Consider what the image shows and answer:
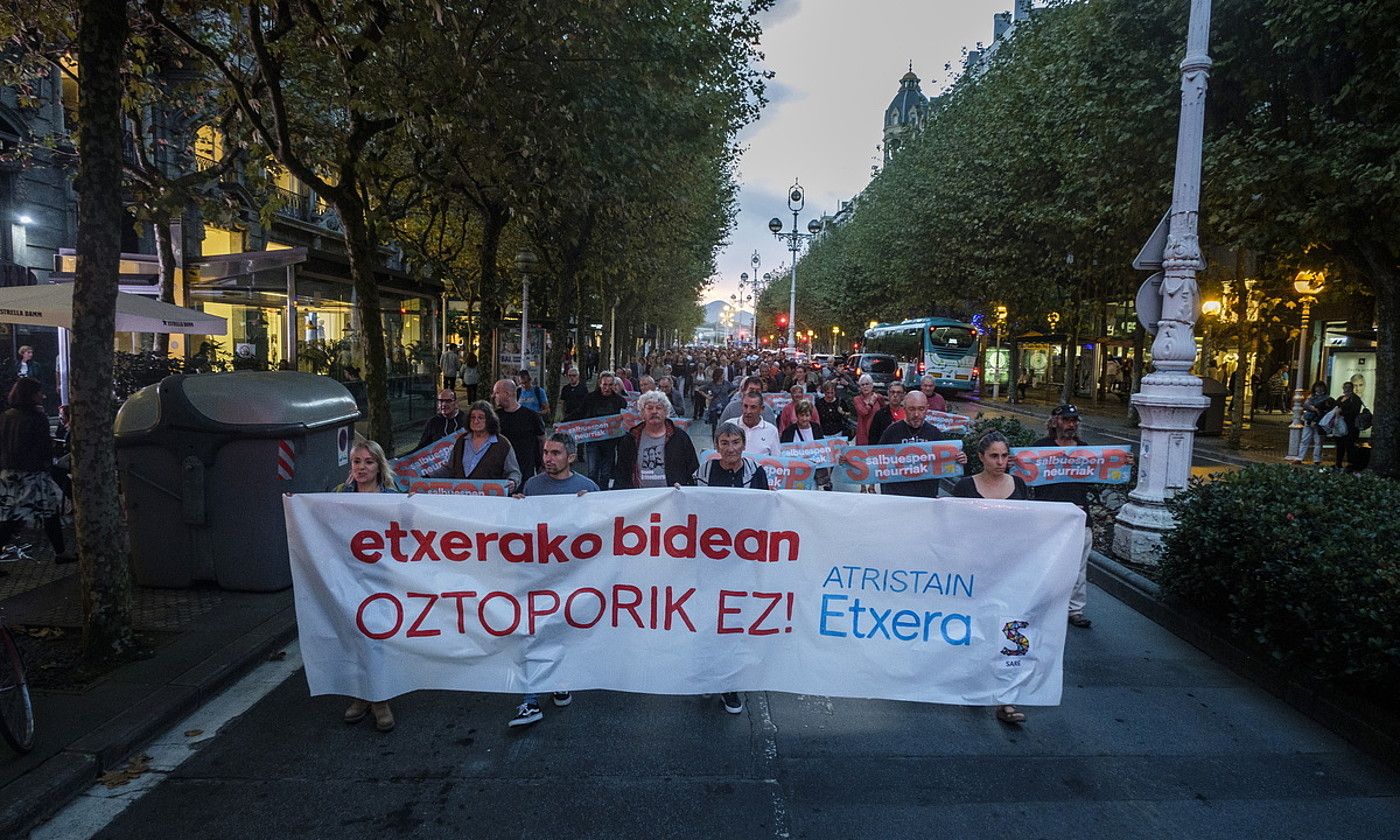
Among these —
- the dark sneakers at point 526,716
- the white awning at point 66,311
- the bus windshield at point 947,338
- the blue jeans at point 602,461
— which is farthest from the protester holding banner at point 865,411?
the bus windshield at point 947,338

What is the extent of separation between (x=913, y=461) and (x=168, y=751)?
6220 millimetres

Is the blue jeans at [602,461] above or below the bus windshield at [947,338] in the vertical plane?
below

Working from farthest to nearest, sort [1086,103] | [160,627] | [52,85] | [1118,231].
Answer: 1. [1118,231]
2. [52,85]
3. [1086,103]
4. [160,627]

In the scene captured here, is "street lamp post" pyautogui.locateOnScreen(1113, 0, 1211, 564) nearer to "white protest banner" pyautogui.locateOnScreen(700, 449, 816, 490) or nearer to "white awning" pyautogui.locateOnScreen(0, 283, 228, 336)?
"white protest banner" pyautogui.locateOnScreen(700, 449, 816, 490)

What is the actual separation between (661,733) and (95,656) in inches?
145

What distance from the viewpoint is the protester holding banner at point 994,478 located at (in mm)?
5324

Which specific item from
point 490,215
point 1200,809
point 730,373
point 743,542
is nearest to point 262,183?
point 490,215

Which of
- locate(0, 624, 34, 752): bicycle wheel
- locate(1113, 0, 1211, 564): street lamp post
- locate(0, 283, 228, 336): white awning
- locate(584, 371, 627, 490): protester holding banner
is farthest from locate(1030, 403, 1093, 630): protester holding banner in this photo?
locate(0, 283, 228, 336): white awning

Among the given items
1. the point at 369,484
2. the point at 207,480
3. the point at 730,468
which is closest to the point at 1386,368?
the point at 730,468

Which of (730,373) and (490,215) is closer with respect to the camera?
(490,215)

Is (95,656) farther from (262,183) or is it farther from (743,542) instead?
(262,183)

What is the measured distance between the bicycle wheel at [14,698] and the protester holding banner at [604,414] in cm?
640

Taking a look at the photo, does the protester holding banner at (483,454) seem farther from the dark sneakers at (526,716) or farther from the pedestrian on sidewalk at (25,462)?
the pedestrian on sidewalk at (25,462)

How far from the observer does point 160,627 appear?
5.98m
